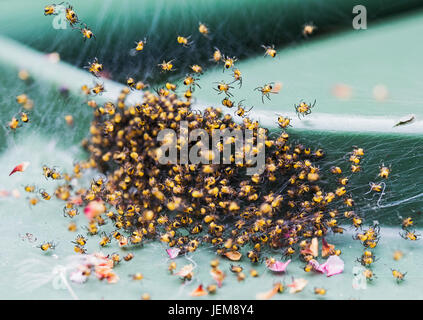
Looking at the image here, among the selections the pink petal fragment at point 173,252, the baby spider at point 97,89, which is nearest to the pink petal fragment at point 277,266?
the pink petal fragment at point 173,252

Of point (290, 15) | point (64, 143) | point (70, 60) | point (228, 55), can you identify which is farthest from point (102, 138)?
point (290, 15)

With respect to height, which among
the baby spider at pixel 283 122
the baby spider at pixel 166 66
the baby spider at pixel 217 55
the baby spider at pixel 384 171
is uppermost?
the baby spider at pixel 217 55

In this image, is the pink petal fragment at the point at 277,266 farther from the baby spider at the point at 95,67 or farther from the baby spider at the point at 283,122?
the baby spider at the point at 95,67

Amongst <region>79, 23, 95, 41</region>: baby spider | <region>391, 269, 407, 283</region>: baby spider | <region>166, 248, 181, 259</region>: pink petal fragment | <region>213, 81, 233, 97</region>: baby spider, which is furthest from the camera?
<region>79, 23, 95, 41</region>: baby spider

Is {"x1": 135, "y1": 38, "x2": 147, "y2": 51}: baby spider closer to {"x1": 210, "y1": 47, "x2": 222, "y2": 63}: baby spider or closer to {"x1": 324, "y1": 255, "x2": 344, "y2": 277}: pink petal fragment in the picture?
{"x1": 210, "y1": 47, "x2": 222, "y2": 63}: baby spider

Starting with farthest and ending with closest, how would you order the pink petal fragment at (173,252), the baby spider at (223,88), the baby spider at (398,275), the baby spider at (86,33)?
the baby spider at (86,33)
the baby spider at (223,88)
the pink petal fragment at (173,252)
the baby spider at (398,275)

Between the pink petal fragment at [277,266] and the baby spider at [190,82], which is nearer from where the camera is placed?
the pink petal fragment at [277,266]

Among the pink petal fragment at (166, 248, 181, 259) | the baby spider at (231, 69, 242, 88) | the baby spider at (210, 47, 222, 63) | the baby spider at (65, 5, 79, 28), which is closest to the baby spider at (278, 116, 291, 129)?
the baby spider at (231, 69, 242, 88)
